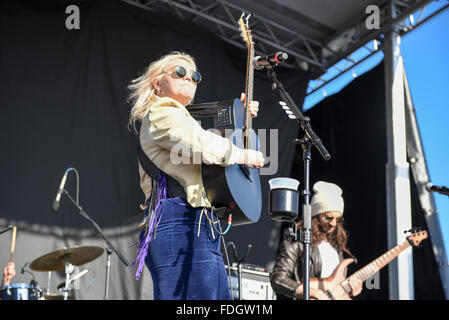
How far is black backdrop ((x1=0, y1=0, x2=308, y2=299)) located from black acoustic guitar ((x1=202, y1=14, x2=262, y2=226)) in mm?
3954

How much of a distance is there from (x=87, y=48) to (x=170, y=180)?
4.85 m

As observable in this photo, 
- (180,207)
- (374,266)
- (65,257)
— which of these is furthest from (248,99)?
A: (65,257)

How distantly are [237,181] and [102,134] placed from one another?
452 centimetres

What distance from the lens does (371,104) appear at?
7395 mm

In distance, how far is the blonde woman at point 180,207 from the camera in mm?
1922

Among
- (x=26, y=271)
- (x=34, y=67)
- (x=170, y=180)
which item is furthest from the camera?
(x=34, y=67)

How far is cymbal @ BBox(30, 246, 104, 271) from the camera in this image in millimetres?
5081

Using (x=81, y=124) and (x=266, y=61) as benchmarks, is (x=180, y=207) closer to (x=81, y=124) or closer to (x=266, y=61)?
(x=266, y=61)

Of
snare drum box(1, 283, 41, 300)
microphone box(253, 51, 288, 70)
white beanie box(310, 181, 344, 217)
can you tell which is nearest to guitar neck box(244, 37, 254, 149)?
microphone box(253, 51, 288, 70)

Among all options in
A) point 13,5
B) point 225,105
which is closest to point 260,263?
point 13,5

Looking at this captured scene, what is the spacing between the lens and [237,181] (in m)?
2.13

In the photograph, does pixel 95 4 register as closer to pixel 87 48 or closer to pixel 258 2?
pixel 87 48

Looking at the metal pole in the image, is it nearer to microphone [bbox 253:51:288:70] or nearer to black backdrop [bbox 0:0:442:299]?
black backdrop [bbox 0:0:442:299]

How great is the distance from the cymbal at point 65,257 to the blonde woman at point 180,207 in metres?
3.17
